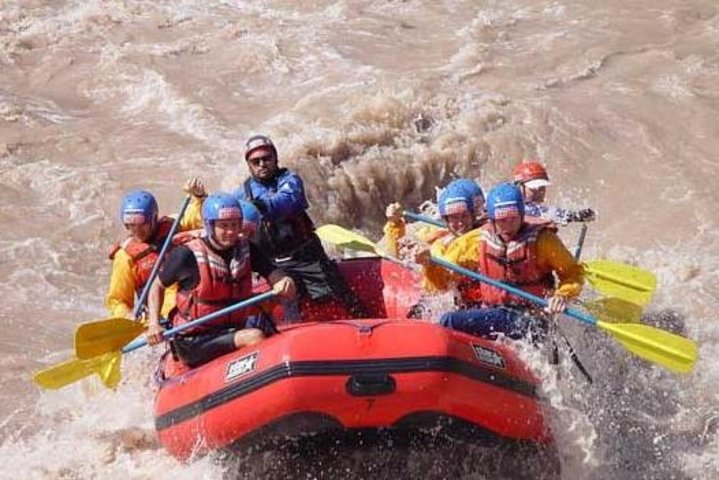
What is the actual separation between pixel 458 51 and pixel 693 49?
2.58 meters

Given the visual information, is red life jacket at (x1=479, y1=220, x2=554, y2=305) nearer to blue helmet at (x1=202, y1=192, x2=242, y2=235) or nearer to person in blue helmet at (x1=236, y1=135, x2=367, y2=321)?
person in blue helmet at (x1=236, y1=135, x2=367, y2=321)

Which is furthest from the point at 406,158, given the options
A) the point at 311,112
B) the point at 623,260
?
the point at 623,260

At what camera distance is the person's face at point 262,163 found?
5.78 metres

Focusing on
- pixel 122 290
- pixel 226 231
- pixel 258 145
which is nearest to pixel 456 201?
pixel 258 145

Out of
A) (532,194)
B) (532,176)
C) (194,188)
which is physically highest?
(194,188)

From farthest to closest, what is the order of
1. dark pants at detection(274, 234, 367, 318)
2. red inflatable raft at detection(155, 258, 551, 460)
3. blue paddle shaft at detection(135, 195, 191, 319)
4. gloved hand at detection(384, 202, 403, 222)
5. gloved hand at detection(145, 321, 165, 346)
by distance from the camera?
gloved hand at detection(384, 202, 403, 222) → dark pants at detection(274, 234, 367, 318) → blue paddle shaft at detection(135, 195, 191, 319) → gloved hand at detection(145, 321, 165, 346) → red inflatable raft at detection(155, 258, 551, 460)

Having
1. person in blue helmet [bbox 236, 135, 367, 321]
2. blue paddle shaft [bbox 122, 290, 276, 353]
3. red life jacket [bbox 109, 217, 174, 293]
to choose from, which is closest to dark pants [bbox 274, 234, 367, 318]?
person in blue helmet [bbox 236, 135, 367, 321]

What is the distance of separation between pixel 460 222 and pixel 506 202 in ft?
1.85

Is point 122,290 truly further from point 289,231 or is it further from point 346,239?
point 346,239

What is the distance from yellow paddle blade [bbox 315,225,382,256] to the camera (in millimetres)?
6480

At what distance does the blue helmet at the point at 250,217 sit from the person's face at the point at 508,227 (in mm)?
1251

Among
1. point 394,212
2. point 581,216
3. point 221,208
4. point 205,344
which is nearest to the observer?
point 221,208

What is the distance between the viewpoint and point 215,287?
500cm

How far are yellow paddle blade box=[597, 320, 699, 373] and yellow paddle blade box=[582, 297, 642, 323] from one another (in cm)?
77
